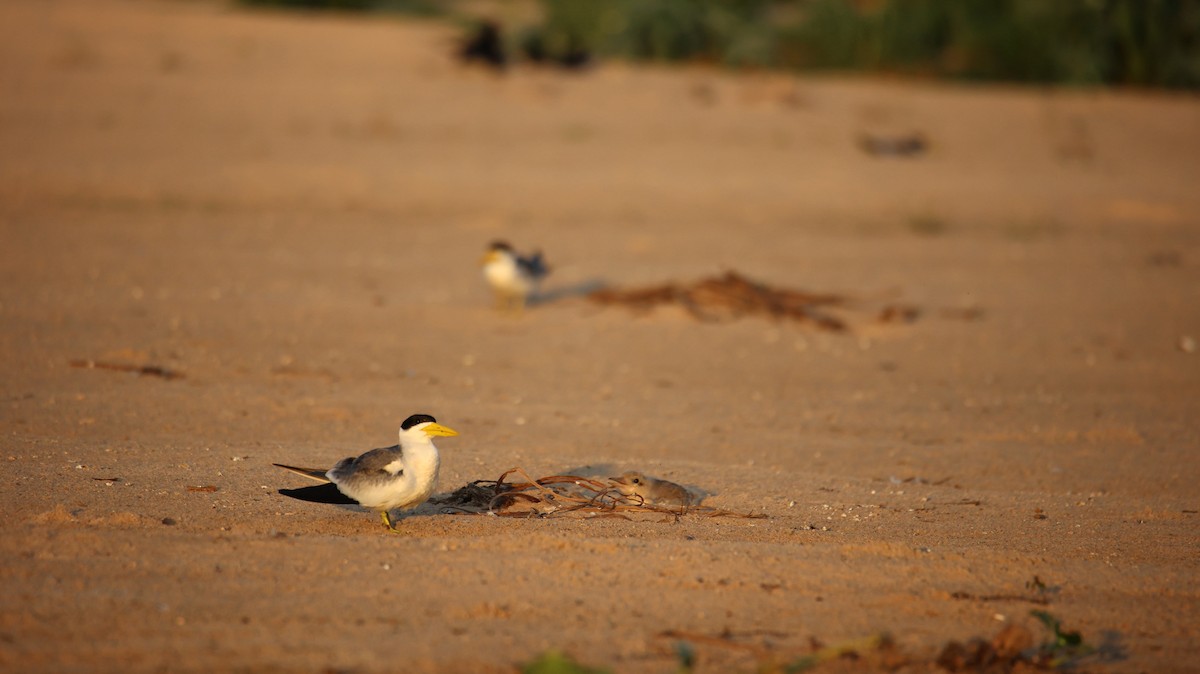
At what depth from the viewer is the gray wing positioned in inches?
192

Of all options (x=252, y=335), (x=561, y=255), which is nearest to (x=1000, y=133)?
(x=561, y=255)

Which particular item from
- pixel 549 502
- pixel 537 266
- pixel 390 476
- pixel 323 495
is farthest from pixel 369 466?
pixel 537 266

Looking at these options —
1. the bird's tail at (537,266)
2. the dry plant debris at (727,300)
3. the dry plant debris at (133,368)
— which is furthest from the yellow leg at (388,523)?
the dry plant debris at (727,300)

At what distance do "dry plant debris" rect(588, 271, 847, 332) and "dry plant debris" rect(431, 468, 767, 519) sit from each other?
15.5ft

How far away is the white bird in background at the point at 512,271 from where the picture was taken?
9883mm

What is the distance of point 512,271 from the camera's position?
389 inches

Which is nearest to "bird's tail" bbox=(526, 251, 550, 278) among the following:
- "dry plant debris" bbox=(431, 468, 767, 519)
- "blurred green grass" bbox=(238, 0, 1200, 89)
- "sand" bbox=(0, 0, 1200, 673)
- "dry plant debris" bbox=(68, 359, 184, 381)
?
"sand" bbox=(0, 0, 1200, 673)

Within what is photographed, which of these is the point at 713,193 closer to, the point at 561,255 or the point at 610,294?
the point at 561,255

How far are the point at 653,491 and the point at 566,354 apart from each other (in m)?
3.67

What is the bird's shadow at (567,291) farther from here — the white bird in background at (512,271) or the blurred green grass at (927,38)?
the blurred green grass at (927,38)

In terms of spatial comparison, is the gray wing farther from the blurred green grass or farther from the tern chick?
the blurred green grass

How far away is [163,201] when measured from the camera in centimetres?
1387

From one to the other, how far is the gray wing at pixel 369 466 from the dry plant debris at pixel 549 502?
0.62 m

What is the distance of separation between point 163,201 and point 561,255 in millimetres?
4542
